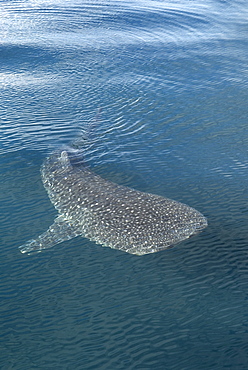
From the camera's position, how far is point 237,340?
784cm

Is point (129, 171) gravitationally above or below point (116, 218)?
above

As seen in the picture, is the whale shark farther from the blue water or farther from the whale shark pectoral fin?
the blue water

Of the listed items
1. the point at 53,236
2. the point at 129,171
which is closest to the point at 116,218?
the point at 53,236

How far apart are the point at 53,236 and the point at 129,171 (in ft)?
10.6

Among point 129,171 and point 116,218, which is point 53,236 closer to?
point 116,218

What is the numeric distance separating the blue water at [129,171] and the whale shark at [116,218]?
25 centimetres

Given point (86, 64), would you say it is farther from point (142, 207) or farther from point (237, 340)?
point (237, 340)

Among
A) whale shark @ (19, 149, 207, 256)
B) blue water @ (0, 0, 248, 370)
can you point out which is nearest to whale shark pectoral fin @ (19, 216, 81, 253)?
whale shark @ (19, 149, 207, 256)

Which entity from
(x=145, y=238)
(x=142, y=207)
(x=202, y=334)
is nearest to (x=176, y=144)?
(x=142, y=207)

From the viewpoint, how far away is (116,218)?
10.2 meters

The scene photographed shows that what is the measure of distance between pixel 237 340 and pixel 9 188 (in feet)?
22.4

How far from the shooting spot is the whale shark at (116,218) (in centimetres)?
971

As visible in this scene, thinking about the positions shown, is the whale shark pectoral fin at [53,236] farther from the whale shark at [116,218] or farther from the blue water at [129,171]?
the blue water at [129,171]

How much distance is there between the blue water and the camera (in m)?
7.98
